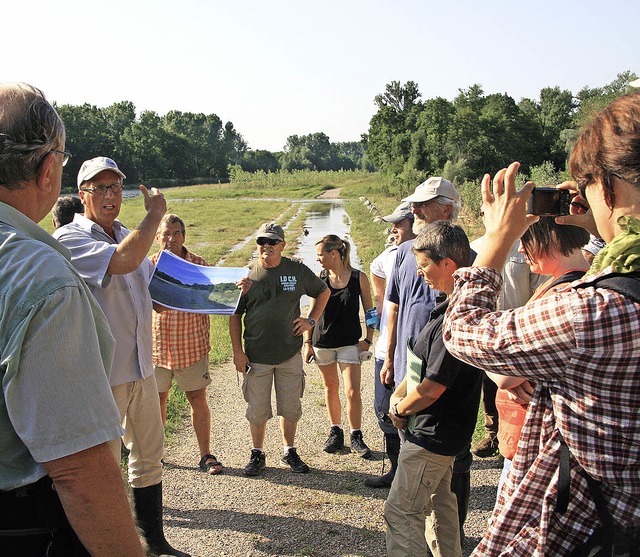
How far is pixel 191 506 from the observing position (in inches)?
183

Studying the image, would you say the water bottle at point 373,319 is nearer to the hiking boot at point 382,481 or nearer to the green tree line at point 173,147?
the hiking boot at point 382,481

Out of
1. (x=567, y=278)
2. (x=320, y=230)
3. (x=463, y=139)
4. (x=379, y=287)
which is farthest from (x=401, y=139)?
(x=567, y=278)

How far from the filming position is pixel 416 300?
4.00 m

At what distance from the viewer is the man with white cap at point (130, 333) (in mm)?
3773

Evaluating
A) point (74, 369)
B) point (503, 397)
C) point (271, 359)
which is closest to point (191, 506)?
point (271, 359)

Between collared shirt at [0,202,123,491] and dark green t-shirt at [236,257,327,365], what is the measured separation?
353 centimetres

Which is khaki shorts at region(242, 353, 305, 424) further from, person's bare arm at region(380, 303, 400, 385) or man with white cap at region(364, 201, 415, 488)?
person's bare arm at region(380, 303, 400, 385)

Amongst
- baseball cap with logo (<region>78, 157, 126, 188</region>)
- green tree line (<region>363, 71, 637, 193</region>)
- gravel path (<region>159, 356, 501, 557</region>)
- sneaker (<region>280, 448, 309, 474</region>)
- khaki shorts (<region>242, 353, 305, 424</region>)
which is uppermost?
green tree line (<region>363, 71, 637, 193</region>)

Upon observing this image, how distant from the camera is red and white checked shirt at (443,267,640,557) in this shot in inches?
58.2

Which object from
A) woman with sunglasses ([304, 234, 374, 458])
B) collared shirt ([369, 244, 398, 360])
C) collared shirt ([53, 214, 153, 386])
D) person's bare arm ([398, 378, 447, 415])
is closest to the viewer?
person's bare arm ([398, 378, 447, 415])

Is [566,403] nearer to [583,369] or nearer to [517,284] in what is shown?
[583,369]

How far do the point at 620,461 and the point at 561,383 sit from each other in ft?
0.74

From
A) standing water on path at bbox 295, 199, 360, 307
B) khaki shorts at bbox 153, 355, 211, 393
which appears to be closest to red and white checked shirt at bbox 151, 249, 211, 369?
khaki shorts at bbox 153, 355, 211, 393

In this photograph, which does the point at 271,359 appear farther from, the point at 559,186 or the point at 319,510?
the point at 559,186
